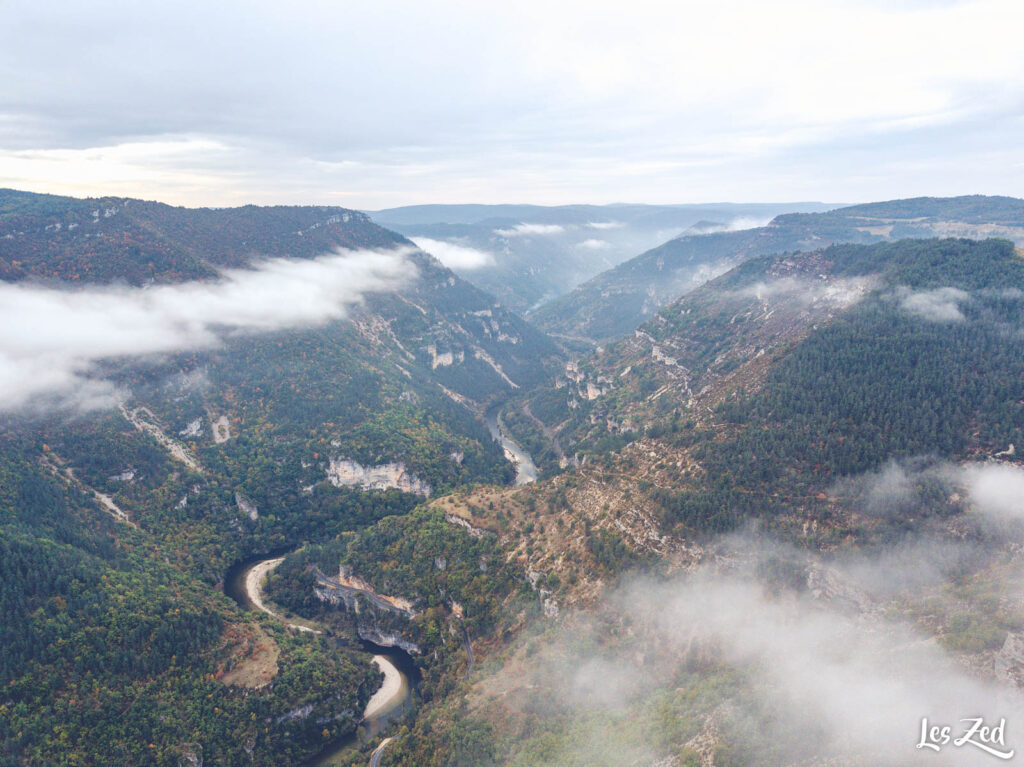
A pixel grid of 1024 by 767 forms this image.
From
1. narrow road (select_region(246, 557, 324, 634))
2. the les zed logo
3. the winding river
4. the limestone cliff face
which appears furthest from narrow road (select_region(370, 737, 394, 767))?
the limestone cliff face

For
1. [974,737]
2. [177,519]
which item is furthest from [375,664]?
[974,737]

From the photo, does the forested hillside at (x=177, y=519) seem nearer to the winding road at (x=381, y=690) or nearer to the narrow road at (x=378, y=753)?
the winding road at (x=381, y=690)

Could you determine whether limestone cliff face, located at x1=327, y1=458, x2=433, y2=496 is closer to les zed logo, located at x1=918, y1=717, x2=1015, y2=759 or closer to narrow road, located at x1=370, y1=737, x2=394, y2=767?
narrow road, located at x1=370, y1=737, x2=394, y2=767

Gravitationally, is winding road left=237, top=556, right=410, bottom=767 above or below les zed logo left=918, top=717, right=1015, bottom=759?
below

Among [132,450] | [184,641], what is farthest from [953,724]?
[132,450]

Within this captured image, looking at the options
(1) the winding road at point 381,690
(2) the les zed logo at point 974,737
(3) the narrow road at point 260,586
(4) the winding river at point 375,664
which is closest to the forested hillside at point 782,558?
(2) the les zed logo at point 974,737

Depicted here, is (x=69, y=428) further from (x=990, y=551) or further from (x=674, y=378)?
(x=990, y=551)
